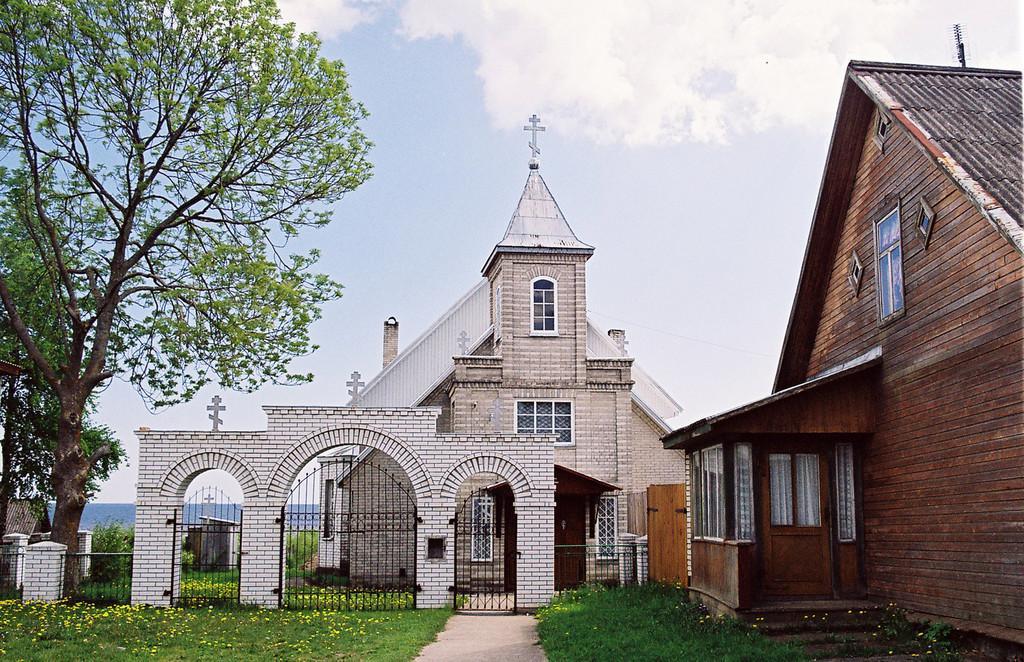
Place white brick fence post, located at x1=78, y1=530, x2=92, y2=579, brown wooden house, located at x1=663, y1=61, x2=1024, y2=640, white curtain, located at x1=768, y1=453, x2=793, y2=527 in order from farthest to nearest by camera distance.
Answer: white brick fence post, located at x1=78, y1=530, x2=92, y2=579
white curtain, located at x1=768, y1=453, x2=793, y2=527
brown wooden house, located at x1=663, y1=61, x2=1024, y2=640

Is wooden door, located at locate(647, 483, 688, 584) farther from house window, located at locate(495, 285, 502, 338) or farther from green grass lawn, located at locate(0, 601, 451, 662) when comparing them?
house window, located at locate(495, 285, 502, 338)

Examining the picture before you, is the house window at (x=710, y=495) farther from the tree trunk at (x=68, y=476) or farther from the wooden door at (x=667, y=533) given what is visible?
the tree trunk at (x=68, y=476)

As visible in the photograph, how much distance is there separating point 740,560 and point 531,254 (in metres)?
12.5

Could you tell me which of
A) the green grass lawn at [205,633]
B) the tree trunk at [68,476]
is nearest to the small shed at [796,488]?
the green grass lawn at [205,633]

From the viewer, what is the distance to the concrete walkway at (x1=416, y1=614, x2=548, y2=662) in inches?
477

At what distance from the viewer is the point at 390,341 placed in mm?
33094

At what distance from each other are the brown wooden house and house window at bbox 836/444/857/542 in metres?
0.02

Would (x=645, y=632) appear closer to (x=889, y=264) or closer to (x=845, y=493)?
(x=845, y=493)

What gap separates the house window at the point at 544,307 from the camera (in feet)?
78.3

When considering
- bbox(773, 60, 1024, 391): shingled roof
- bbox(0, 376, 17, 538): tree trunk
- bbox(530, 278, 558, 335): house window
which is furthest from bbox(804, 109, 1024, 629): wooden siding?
bbox(0, 376, 17, 538): tree trunk

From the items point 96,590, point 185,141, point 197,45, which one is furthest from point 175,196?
point 96,590

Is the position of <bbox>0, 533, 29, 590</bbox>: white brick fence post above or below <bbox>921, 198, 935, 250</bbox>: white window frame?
below

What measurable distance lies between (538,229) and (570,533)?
714cm

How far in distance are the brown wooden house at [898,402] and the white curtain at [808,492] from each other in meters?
0.02
